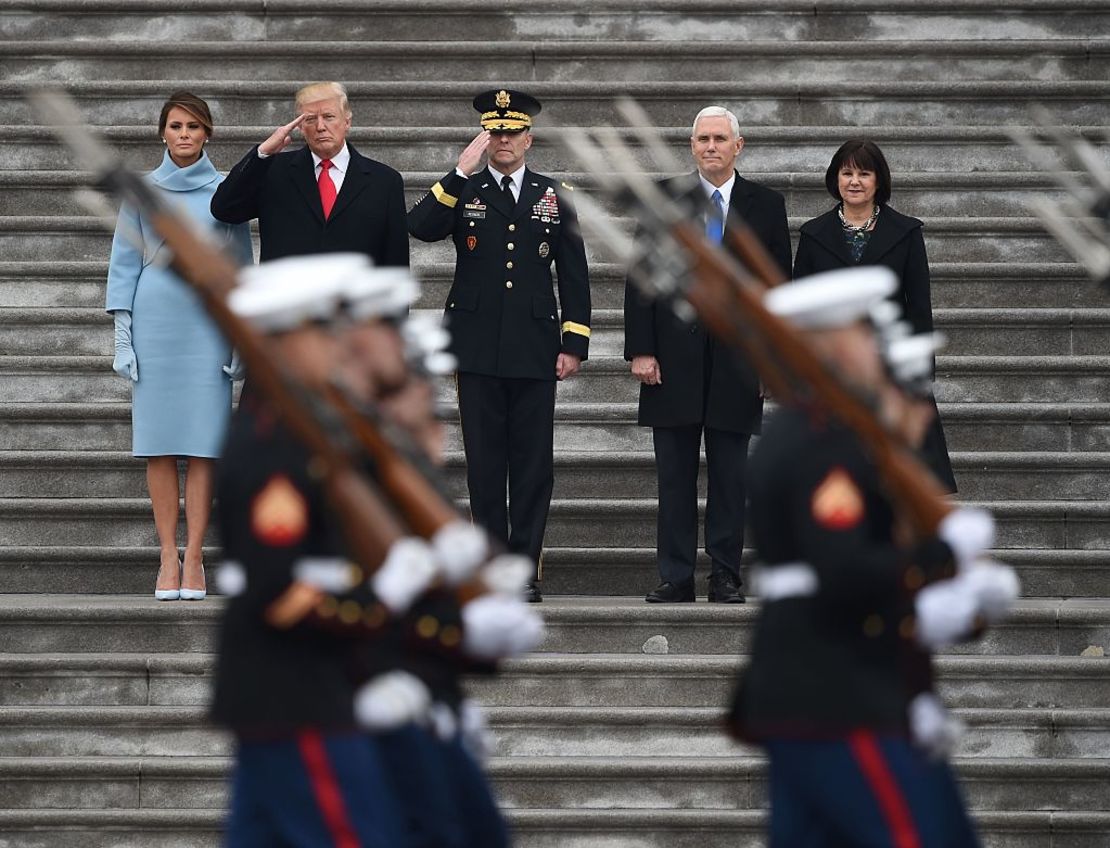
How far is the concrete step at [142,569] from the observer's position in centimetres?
991

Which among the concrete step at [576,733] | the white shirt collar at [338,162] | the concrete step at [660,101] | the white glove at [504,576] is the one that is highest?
the concrete step at [660,101]

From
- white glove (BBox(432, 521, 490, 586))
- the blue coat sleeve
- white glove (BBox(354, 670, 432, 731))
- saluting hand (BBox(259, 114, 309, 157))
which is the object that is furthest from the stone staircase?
white glove (BBox(432, 521, 490, 586))

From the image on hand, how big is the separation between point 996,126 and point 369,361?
7364 mm

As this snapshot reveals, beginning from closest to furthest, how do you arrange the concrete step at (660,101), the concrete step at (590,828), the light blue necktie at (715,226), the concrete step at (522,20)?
the concrete step at (590,828), the light blue necktie at (715,226), the concrete step at (660,101), the concrete step at (522,20)

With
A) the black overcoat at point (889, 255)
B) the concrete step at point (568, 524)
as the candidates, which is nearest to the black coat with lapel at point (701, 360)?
the black overcoat at point (889, 255)

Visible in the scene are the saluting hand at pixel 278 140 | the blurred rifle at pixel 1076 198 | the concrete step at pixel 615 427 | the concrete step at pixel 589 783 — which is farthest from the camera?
the concrete step at pixel 615 427

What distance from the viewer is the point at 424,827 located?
5.34 meters

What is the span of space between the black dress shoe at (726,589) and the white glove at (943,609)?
3997mm

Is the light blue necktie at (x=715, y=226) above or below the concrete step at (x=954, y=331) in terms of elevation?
above

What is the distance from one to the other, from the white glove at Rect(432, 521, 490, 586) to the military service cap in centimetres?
470

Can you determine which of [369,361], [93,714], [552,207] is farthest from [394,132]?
[369,361]

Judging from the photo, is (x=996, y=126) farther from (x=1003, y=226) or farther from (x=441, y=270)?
(x=441, y=270)

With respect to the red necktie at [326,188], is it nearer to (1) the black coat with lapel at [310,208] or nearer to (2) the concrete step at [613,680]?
(1) the black coat with lapel at [310,208]

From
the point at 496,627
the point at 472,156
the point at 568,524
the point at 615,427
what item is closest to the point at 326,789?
the point at 496,627
